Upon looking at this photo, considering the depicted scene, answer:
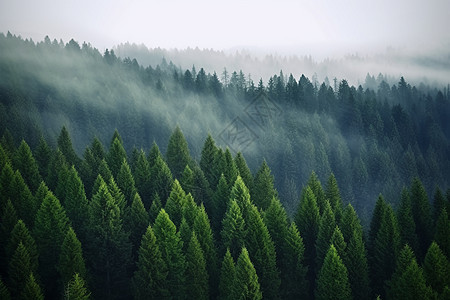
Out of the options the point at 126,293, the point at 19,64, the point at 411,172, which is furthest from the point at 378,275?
the point at 19,64

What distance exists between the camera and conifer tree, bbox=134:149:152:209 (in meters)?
44.8

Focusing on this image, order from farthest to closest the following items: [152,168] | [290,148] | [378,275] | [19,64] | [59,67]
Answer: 1. [59,67]
2. [19,64]
3. [290,148]
4. [152,168]
5. [378,275]

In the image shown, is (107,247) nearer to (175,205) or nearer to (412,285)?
(175,205)

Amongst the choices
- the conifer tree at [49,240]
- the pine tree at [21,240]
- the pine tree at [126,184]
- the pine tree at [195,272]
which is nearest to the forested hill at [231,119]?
the pine tree at [126,184]

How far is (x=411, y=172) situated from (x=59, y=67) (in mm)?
104172

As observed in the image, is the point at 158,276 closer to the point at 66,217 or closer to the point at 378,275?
the point at 66,217

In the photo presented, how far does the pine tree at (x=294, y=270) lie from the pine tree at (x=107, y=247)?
15.6m

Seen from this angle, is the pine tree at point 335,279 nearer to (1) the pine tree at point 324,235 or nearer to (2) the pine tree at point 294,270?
(2) the pine tree at point 294,270

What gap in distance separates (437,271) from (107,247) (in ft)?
96.9

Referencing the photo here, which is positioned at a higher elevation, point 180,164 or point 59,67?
point 59,67

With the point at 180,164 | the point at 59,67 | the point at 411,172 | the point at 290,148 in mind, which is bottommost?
the point at 411,172

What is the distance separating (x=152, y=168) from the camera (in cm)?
4584

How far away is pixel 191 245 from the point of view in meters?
33.0

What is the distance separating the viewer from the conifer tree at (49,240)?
1292 inches
